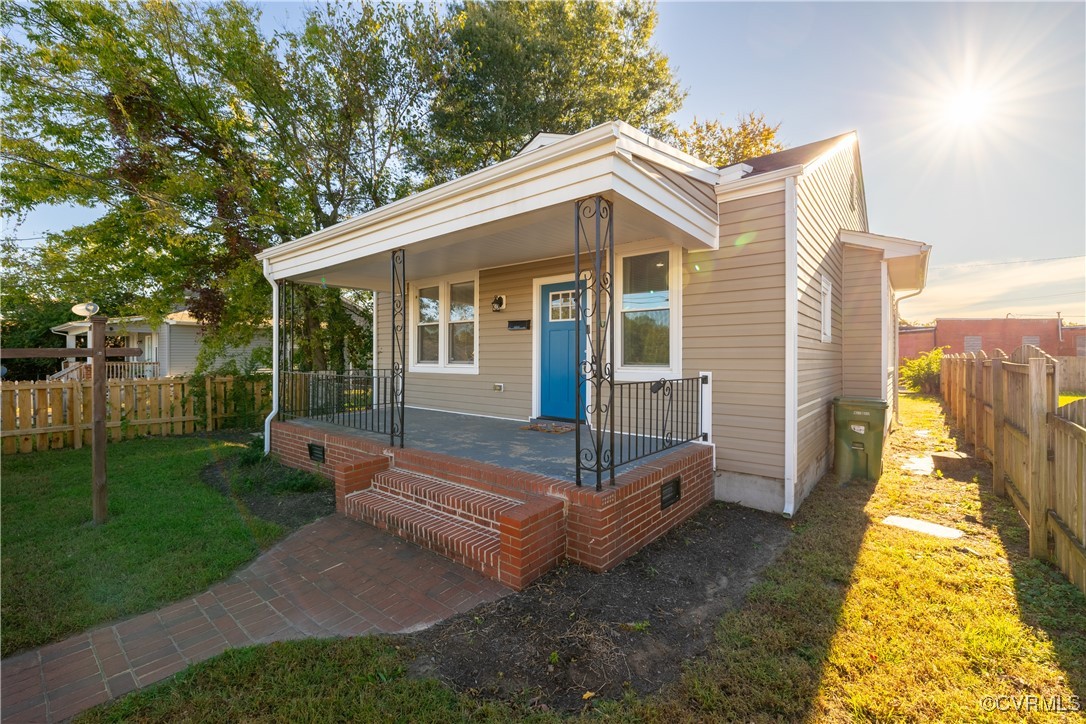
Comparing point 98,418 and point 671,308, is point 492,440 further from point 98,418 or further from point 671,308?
point 98,418

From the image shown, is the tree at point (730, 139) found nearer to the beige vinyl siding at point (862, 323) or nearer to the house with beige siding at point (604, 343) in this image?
the house with beige siding at point (604, 343)

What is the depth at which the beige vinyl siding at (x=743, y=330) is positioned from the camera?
447 cm

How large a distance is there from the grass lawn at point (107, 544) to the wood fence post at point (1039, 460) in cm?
617

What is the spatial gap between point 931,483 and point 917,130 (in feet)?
20.6

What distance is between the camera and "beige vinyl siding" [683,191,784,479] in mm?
4469

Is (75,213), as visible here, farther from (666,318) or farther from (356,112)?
(666,318)

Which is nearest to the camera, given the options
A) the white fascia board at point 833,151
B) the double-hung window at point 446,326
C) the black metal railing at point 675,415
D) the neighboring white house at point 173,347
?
the black metal railing at point 675,415

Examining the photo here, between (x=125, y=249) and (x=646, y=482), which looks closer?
(x=646, y=482)

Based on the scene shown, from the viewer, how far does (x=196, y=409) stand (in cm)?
886

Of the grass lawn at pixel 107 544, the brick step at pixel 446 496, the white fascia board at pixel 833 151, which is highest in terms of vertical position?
the white fascia board at pixel 833 151

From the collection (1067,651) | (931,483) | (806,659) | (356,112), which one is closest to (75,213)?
(356,112)

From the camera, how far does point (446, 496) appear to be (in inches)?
151

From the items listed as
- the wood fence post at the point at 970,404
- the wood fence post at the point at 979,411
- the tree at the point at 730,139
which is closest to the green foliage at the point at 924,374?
the tree at the point at 730,139

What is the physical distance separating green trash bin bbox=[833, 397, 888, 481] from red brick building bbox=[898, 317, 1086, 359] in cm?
2455
